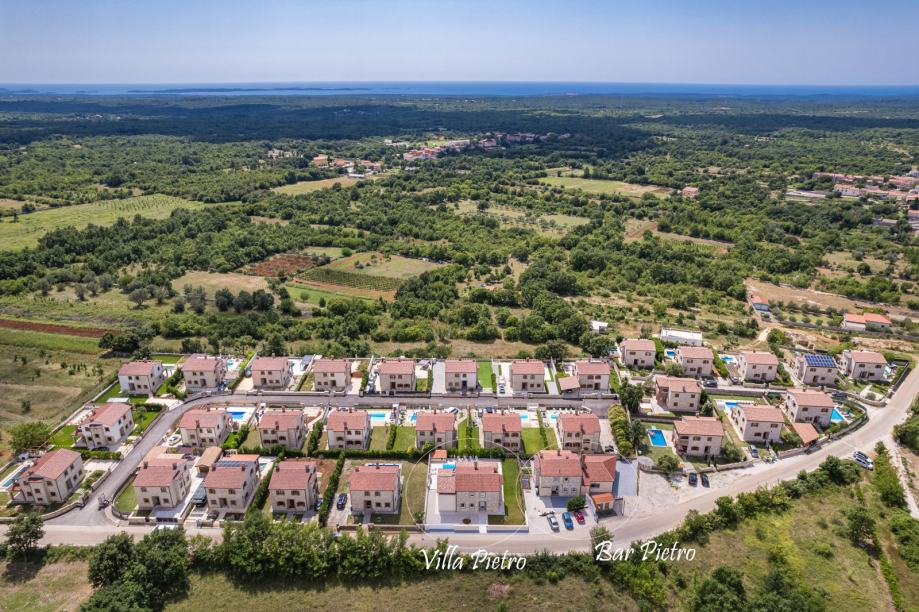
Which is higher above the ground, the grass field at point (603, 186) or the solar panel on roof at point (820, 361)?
the grass field at point (603, 186)

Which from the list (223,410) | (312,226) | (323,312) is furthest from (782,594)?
(312,226)

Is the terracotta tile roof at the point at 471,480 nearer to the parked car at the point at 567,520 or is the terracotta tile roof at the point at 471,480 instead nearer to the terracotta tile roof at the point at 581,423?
the parked car at the point at 567,520

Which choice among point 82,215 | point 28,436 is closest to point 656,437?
point 28,436

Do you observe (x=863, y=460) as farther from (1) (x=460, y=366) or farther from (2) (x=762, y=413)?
(1) (x=460, y=366)

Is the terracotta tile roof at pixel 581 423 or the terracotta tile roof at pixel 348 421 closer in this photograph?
the terracotta tile roof at pixel 581 423

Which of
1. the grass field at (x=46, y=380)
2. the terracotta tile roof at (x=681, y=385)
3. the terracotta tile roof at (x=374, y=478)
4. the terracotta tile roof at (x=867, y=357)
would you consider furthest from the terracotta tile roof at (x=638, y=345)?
the grass field at (x=46, y=380)

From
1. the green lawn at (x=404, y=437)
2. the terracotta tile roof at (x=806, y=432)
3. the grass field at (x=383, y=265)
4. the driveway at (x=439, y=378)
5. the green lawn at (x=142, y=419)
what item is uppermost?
the grass field at (x=383, y=265)
